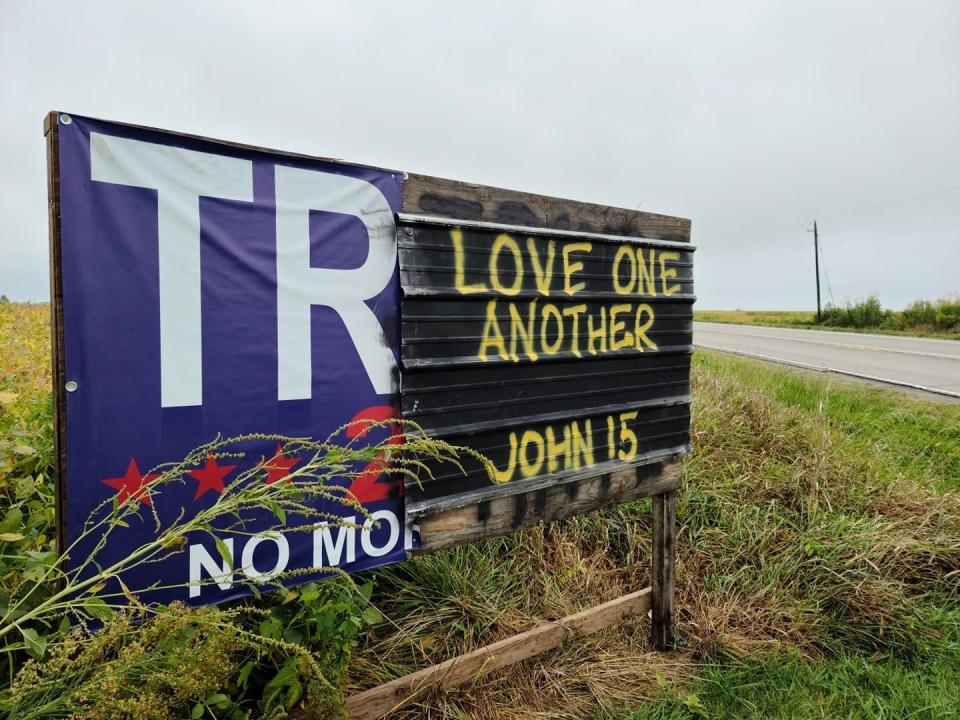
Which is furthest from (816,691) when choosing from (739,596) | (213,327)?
(213,327)

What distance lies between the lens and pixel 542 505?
263 centimetres

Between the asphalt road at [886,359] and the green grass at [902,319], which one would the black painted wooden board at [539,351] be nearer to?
the asphalt road at [886,359]

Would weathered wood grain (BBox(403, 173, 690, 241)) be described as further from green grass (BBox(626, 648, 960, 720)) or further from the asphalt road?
the asphalt road

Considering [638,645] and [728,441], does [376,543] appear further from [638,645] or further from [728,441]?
[728,441]

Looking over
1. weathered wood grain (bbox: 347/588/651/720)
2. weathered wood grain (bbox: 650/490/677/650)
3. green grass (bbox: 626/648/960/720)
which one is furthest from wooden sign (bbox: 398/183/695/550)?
green grass (bbox: 626/648/960/720)

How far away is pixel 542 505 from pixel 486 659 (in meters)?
0.71

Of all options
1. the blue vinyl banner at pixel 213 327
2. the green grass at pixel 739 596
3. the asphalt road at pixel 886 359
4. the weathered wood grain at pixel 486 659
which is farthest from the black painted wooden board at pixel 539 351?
the asphalt road at pixel 886 359

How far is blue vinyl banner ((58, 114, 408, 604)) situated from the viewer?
1585 mm

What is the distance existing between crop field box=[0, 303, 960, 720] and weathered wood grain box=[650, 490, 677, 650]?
112 mm

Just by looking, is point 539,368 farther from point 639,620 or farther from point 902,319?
point 902,319

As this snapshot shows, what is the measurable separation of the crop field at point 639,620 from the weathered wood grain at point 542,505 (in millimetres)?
346

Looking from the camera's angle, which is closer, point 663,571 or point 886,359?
point 663,571

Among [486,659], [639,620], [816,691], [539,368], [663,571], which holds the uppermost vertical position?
[539,368]

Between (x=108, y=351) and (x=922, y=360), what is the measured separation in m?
14.5
